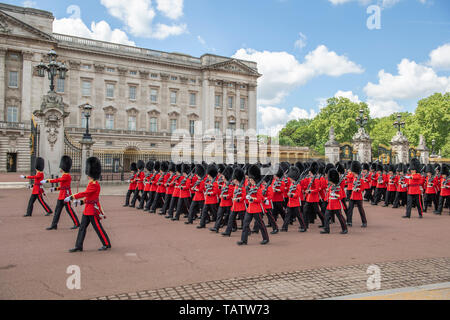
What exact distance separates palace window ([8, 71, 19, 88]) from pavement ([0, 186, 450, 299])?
37.4 m

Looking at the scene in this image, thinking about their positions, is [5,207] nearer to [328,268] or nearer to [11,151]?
[328,268]

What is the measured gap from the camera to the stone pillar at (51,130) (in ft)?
60.6

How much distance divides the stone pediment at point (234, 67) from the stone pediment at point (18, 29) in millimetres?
22453

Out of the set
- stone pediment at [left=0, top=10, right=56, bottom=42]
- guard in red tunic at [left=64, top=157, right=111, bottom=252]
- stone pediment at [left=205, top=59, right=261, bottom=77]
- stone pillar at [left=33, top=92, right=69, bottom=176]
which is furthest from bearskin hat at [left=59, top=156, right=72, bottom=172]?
stone pediment at [left=205, top=59, right=261, bottom=77]

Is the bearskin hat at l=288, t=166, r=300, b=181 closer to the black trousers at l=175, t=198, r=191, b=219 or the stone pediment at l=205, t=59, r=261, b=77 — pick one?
the black trousers at l=175, t=198, r=191, b=219

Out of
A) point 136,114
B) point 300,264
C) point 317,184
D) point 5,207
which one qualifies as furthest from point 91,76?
point 300,264

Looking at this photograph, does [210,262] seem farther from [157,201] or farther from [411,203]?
[411,203]

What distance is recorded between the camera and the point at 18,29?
4016cm

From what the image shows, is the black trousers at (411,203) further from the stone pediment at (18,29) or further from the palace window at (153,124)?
the palace window at (153,124)

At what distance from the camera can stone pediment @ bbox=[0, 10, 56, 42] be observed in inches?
1543

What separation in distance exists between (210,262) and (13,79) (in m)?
43.8
